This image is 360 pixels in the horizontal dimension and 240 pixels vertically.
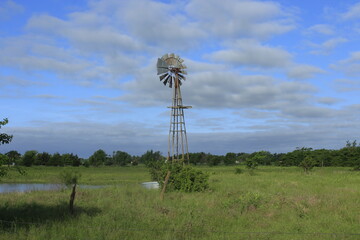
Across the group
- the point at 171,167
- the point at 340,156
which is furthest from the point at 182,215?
the point at 340,156

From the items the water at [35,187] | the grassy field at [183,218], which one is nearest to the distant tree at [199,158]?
the water at [35,187]

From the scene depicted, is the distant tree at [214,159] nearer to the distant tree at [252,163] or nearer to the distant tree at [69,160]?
the distant tree at [69,160]

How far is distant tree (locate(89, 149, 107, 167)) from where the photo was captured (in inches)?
4444

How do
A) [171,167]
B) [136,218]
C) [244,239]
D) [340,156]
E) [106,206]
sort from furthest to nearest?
[340,156], [171,167], [106,206], [136,218], [244,239]

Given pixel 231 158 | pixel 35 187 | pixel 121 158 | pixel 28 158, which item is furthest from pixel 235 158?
pixel 35 187

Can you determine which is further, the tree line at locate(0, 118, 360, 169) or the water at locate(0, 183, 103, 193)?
the tree line at locate(0, 118, 360, 169)

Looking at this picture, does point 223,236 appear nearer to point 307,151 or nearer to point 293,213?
point 293,213

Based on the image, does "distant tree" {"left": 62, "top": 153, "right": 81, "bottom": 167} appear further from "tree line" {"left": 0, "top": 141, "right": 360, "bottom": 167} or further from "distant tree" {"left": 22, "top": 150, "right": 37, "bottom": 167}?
"distant tree" {"left": 22, "top": 150, "right": 37, "bottom": 167}

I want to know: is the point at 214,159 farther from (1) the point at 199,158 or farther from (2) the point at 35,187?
(2) the point at 35,187

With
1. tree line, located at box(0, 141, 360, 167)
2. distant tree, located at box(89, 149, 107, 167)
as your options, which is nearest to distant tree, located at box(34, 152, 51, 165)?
tree line, located at box(0, 141, 360, 167)

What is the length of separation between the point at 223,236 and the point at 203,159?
115663 millimetres

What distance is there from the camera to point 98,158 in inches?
4690

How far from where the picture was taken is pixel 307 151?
296ft

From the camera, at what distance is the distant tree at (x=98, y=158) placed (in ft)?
370
